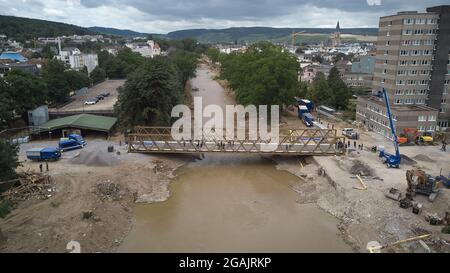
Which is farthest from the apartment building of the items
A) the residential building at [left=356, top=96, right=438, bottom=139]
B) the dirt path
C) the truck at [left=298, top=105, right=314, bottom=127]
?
the dirt path

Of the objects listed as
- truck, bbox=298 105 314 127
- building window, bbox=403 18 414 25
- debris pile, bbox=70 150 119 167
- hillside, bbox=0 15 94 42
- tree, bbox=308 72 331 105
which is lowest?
debris pile, bbox=70 150 119 167

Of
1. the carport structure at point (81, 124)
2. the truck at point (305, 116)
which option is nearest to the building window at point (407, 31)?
the truck at point (305, 116)

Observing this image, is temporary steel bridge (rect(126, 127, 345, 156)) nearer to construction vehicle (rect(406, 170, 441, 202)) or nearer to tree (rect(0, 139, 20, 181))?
construction vehicle (rect(406, 170, 441, 202))

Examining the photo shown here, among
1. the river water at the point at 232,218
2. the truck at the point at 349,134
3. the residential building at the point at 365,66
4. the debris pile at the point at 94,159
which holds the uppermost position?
the residential building at the point at 365,66

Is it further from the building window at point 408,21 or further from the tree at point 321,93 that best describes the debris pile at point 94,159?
the tree at point 321,93

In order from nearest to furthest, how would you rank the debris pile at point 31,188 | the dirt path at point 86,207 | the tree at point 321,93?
the dirt path at point 86,207
the debris pile at point 31,188
the tree at point 321,93

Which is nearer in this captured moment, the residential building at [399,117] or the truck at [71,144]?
the truck at [71,144]

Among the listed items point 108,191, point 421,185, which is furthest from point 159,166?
point 421,185

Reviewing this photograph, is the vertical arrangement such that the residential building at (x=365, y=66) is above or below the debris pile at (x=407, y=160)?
Result: above
